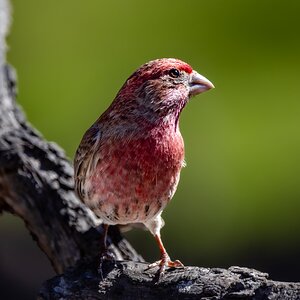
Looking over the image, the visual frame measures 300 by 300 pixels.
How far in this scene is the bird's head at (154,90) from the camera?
185 inches

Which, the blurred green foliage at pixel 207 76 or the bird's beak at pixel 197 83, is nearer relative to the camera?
the bird's beak at pixel 197 83

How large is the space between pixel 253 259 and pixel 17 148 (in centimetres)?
321

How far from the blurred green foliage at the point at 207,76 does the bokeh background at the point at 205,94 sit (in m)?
0.01

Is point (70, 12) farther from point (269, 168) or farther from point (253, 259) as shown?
point (253, 259)

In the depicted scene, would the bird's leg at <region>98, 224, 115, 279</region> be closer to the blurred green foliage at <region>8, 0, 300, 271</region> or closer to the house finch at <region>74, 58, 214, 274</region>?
the house finch at <region>74, 58, 214, 274</region>

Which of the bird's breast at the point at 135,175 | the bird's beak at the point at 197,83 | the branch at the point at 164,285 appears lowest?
the branch at the point at 164,285

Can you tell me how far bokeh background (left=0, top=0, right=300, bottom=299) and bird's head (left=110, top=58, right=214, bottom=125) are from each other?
3.69 meters

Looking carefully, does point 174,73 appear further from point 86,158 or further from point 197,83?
point 86,158

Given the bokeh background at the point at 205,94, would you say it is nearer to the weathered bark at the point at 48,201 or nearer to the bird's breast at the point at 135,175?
the weathered bark at the point at 48,201

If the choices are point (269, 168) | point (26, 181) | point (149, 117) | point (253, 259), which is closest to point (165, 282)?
point (149, 117)

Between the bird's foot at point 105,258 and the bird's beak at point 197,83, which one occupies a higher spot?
the bird's beak at point 197,83

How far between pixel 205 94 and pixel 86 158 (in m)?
4.60

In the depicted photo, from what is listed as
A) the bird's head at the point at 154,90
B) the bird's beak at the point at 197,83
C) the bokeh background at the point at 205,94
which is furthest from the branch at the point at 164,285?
the bokeh background at the point at 205,94

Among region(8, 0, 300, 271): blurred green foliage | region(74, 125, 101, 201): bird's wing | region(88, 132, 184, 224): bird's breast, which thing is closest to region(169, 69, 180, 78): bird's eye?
region(88, 132, 184, 224): bird's breast
